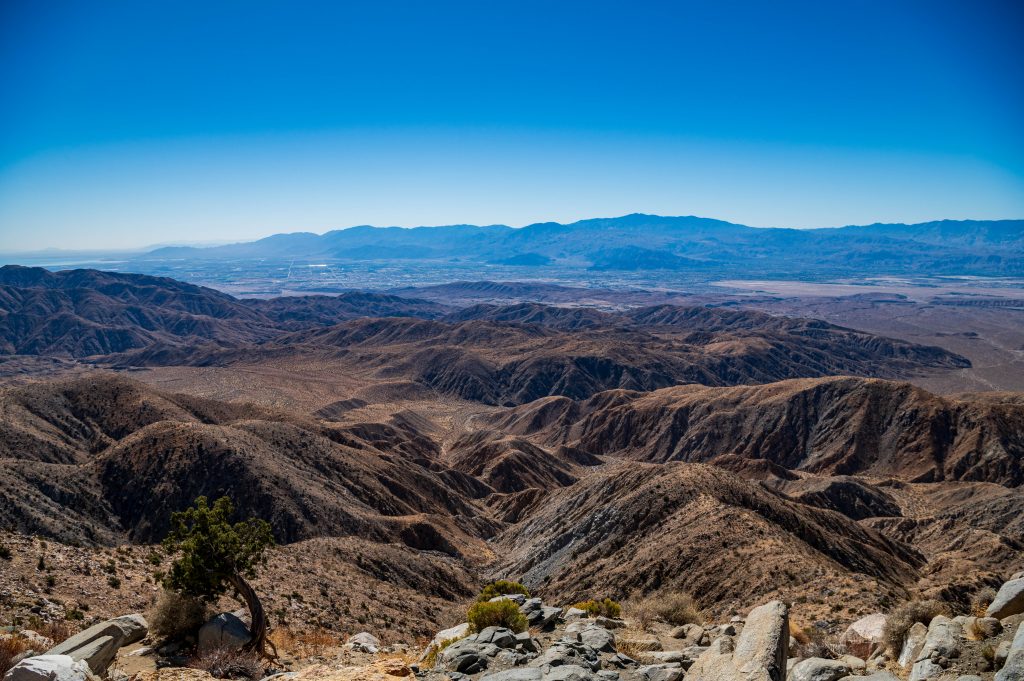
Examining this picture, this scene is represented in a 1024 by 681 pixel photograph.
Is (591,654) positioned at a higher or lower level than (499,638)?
higher

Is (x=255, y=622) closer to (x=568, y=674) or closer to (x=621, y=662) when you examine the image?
(x=568, y=674)

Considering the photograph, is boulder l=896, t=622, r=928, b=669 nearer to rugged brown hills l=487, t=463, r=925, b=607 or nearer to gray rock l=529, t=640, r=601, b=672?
gray rock l=529, t=640, r=601, b=672

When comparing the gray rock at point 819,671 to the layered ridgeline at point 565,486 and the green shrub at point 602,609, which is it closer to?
the green shrub at point 602,609

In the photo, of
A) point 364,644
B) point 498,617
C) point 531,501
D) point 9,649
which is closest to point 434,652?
point 498,617

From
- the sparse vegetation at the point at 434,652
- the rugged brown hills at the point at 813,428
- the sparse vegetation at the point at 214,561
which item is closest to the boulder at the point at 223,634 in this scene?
the sparse vegetation at the point at 214,561

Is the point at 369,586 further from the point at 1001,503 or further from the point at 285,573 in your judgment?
the point at 1001,503
